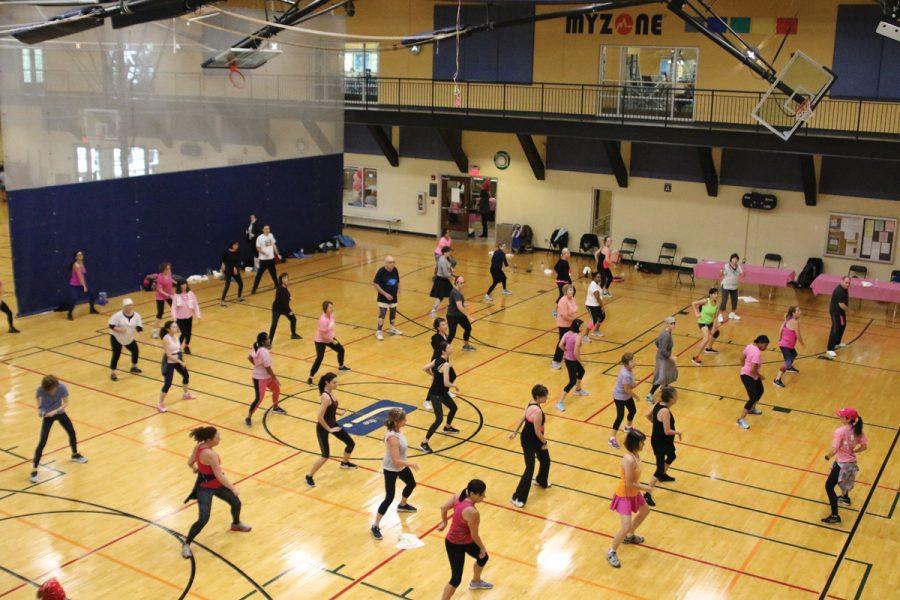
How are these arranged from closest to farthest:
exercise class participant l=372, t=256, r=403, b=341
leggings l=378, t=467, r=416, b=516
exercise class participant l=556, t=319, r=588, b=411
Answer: leggings l=378, t=467, r=416, b=516 → exercise class participant l=556, t=319, r=588, b=411 → exercise class participant l=372, t=256, r=403, b=341

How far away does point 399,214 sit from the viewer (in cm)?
3347

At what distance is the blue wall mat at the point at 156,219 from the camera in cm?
2161

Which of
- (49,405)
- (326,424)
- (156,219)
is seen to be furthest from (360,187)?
(326,424)

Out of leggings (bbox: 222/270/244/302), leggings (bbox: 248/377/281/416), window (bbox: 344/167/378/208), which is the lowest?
leggings (bbox: 248/377/281/416)

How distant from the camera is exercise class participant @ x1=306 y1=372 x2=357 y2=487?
40.8 ft

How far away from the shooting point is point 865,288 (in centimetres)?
2386

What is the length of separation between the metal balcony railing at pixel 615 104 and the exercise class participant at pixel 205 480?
16.0 m

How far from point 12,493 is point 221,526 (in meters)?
3.18

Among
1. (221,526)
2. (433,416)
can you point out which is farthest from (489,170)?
(221,526)

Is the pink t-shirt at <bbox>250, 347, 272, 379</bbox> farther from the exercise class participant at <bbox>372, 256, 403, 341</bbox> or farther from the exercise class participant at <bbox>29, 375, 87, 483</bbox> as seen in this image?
the exercise class participant at <bbox>372, 256, 403, 341</bbox>

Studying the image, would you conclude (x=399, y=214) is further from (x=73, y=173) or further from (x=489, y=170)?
(x=73, y=173)

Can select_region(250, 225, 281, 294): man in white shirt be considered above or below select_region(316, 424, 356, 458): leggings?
above

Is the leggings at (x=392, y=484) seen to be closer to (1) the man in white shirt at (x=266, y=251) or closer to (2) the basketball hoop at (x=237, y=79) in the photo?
(1) the man in white shirt at (x=266, y=251)

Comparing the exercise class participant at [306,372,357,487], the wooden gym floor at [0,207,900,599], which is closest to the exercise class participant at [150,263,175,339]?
the wooden gym floor at [0,207,900,599]
